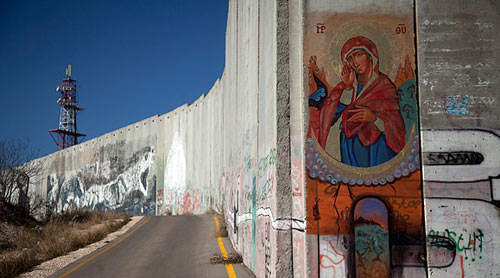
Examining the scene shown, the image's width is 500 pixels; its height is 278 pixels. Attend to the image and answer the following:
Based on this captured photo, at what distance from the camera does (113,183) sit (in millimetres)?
40781

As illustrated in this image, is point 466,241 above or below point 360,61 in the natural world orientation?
below

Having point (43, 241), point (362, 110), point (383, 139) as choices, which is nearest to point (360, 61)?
point (362, 110)

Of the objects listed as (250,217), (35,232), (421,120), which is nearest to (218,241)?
(250,217)

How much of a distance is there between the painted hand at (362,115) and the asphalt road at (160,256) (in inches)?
166

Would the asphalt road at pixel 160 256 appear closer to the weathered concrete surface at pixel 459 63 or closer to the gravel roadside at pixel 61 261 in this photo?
the gravel roadside at pixel 61 261

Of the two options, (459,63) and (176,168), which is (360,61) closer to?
(459,63)

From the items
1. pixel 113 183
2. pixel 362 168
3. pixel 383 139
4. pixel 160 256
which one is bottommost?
pixel 160 256

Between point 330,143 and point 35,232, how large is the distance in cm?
1419

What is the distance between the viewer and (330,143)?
6.96 meters

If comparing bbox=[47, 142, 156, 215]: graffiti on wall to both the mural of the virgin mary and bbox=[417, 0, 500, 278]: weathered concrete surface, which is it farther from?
bbox=[417, 0, 500, 278]: weathered concrete surface

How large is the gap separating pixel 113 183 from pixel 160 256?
1166 inches

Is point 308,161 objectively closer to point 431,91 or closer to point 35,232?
point 431,91

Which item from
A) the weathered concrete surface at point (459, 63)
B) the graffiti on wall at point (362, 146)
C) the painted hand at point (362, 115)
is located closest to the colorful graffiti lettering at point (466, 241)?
the graffiti on wall at point (362, 146)

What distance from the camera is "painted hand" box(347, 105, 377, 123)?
277 inches
